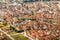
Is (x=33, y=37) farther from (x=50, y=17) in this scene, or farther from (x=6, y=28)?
(x=50, y=17)

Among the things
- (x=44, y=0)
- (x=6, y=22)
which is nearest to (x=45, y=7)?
(x=44, y=0)

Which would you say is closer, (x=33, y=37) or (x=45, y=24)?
(x=33, y=37)

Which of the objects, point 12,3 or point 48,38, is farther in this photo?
point 12,3

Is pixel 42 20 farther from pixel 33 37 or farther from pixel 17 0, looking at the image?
pixel 17 0

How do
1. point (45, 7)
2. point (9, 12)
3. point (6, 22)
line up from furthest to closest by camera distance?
point (45, 7) < point (9, 12) < point (6, 22)

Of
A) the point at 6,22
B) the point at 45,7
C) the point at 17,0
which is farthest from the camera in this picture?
the point at 17,0

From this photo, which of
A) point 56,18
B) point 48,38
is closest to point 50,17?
point 56,18

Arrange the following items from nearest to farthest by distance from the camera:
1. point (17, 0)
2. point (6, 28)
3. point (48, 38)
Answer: point (48, 38) → point (6, 28) → point (17, 0)

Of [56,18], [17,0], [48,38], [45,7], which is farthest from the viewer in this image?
[17,0]
